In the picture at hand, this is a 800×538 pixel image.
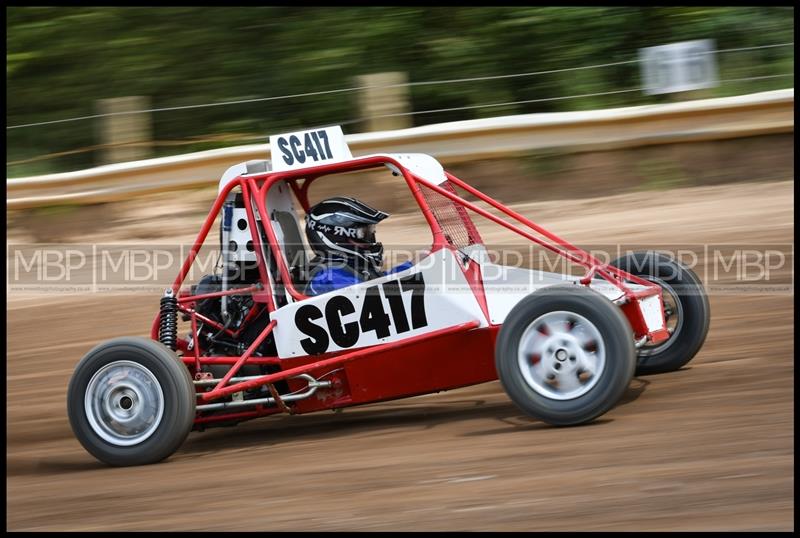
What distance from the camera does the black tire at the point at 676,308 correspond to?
5344 millimetres

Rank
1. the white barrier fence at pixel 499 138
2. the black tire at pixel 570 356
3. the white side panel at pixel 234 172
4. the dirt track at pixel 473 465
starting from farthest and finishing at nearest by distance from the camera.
A: the white barrier fence at pixel 499 138
the white side panel at pixel 234 172
the black tire at pixel 570 356
the dirt track at pixel 473 465

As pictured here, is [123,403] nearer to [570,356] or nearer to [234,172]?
[234,172]

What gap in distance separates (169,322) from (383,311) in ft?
3.65

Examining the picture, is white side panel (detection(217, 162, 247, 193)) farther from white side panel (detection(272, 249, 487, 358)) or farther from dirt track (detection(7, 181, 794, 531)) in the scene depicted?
dirt track (detection(7, 181, 794, 531))

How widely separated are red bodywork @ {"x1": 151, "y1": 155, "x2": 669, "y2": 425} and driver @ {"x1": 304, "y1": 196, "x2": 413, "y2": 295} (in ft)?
0.64

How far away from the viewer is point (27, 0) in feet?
42.3

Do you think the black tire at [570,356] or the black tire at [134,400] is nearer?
the black tire at [570,356]

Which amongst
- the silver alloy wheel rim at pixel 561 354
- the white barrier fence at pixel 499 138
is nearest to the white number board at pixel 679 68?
the white barrier fence at pixel 499 138

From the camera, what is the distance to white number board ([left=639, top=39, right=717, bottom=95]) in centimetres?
973

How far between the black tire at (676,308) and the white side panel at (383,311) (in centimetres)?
109

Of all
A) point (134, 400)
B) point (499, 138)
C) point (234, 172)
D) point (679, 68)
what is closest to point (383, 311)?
point (234, 172)

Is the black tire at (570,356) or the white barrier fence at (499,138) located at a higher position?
the white barrier fence at (499,138)

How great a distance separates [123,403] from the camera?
498 cm

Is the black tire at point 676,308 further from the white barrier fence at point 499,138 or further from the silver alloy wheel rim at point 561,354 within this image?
the white barrier fence at point 499,138
